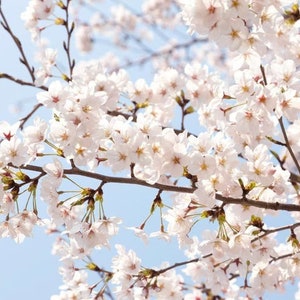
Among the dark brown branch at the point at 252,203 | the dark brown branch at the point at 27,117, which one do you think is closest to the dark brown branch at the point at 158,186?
the dark brown branch at the point at 252,203

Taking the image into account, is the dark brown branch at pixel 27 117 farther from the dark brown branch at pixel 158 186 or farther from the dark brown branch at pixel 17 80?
the dark brown branch at pixel 158 186

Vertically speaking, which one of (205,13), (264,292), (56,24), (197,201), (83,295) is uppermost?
(205,13)

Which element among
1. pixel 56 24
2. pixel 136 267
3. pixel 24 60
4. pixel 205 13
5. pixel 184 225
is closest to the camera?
pixel 205 13

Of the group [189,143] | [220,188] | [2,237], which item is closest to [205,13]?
[189,143]

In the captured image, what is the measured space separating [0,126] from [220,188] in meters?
1.10

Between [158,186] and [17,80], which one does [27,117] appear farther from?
[158,186]

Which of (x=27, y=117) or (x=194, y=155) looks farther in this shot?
(x=27, y=117)

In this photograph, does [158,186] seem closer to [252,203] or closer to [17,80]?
[252,203]

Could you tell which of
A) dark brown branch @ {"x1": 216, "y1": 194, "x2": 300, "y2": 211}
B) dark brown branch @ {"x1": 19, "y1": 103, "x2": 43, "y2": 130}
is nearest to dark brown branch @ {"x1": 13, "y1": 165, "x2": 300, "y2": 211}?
dark brown branch @ {"x1": 216, "y1": 194, "x2": 300, "y2": 211}

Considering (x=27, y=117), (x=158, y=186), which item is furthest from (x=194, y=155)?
(x=27, y=117)

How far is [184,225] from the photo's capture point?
2592mm

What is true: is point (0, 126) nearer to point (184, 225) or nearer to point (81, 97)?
point (81, 97)

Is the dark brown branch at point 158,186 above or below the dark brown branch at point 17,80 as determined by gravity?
below

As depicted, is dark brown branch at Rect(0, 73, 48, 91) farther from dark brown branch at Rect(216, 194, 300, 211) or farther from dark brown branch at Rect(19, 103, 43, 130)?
dark brown branch at Rect(216, 194, 300, 211)
